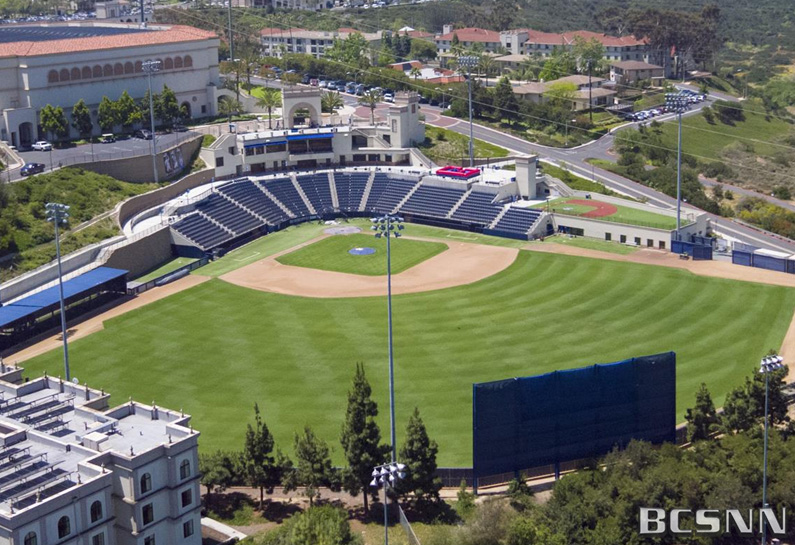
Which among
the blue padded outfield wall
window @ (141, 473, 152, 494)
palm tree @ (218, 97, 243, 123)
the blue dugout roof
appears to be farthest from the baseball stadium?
palm tree @ (218, 97, 243, 123)

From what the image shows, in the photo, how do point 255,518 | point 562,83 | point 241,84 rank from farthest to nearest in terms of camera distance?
point 562,83 < point 241,84 < point 255,518

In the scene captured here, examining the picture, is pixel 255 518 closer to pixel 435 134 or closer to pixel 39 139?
pixel 39 139

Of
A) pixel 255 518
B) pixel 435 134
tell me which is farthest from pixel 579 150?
pixel 255 518

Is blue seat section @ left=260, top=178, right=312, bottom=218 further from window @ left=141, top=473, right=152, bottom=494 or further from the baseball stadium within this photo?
window @ left=141, top=473, right=152, bottom=494

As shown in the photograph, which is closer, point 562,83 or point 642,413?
point 642,413

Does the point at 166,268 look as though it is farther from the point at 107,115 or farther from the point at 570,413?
the point at 570,413

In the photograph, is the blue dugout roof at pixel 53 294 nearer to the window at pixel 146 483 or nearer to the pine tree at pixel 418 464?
the window at pixel 146 483

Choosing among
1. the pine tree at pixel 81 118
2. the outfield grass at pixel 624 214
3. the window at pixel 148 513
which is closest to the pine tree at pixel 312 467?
the window at pixel 148 513
